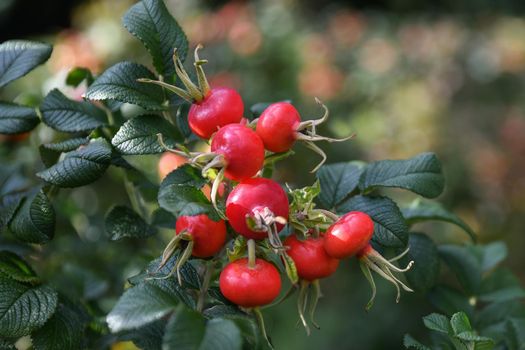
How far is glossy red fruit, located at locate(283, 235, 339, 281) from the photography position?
0.71 metres

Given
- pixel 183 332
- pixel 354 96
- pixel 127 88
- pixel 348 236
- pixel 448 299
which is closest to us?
pixel 183 332

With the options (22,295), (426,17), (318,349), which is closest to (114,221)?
(22,295)

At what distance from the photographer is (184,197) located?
0.66 m

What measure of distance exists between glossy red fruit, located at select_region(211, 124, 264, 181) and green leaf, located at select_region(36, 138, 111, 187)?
0.50 ft

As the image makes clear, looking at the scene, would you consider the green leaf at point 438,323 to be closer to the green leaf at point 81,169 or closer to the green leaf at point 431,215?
the green leaf at point 431,215

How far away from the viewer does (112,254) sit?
4.91 feet

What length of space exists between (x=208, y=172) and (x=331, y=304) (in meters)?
2.62

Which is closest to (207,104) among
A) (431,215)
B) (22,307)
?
(22,307)

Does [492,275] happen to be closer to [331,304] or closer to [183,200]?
[183,200]

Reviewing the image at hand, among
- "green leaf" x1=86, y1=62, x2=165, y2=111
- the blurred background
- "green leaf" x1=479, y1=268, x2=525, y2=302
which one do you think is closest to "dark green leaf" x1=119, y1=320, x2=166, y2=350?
"green leaf" x1=86, y1=62, x2=165, y2=111

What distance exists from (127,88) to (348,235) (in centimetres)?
35

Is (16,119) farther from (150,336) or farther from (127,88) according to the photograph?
(150,336)

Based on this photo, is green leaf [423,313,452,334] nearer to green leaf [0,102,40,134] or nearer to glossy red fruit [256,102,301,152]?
glossy red fruit [256,102,301,152]

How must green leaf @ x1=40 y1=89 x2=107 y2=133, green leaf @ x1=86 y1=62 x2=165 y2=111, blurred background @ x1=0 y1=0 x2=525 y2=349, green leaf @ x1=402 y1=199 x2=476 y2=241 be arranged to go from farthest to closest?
1. blurred background @ x1=0 y1=0 x2=525 y2=349
2. green leaf @ x1=402 y1=199 x2=476 y2=241
3. green leaf @ x1=40 y1=89 x2=107 y2=133
4. green leaf @ x1=86 y1=62 x2=165 y2=111
